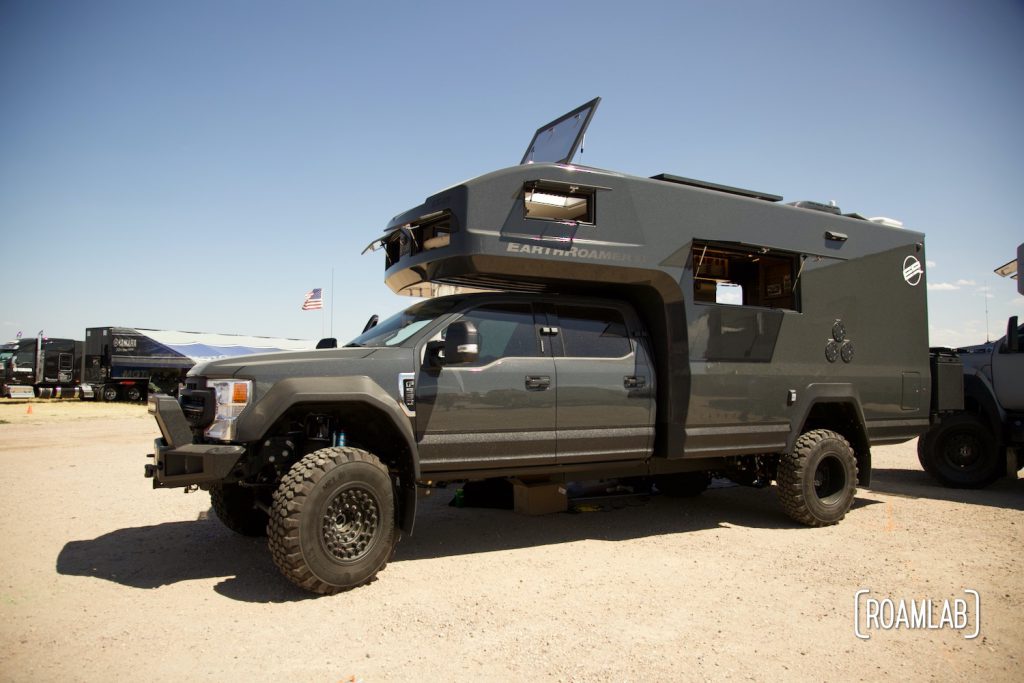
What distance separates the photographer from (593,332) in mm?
5699

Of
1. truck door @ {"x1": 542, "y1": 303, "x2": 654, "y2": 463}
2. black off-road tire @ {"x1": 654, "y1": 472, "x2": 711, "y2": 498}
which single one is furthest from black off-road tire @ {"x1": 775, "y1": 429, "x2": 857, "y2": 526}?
truck door @ {"x1": 542, "y1": 303, "x2": 654, "y2": 463}

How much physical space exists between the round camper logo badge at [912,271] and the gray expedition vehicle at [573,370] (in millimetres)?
27

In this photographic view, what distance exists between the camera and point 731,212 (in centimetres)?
617

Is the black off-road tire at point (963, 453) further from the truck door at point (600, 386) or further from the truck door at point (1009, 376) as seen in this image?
the truck door at point (600, 386)

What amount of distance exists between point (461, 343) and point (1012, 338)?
27.7ft

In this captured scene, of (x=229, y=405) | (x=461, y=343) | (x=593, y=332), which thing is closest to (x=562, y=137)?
(x=593, y=332)

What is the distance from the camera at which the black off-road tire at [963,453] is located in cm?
877

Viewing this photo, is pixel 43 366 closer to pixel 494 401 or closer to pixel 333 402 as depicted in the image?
pixel 333 402

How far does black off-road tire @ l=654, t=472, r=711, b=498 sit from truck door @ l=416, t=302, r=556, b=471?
292 cm

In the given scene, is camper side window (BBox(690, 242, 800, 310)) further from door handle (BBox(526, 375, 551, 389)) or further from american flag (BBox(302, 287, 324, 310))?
american flag (BBox(302, 287, 324, 310))

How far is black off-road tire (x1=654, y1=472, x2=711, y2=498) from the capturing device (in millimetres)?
7664

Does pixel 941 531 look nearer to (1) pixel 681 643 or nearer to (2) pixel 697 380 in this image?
(2) pixel 697 380

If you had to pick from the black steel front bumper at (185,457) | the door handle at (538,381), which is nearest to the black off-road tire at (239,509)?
the black steel front bumper at (185,457)

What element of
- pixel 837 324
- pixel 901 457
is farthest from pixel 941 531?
pixel 901 457
